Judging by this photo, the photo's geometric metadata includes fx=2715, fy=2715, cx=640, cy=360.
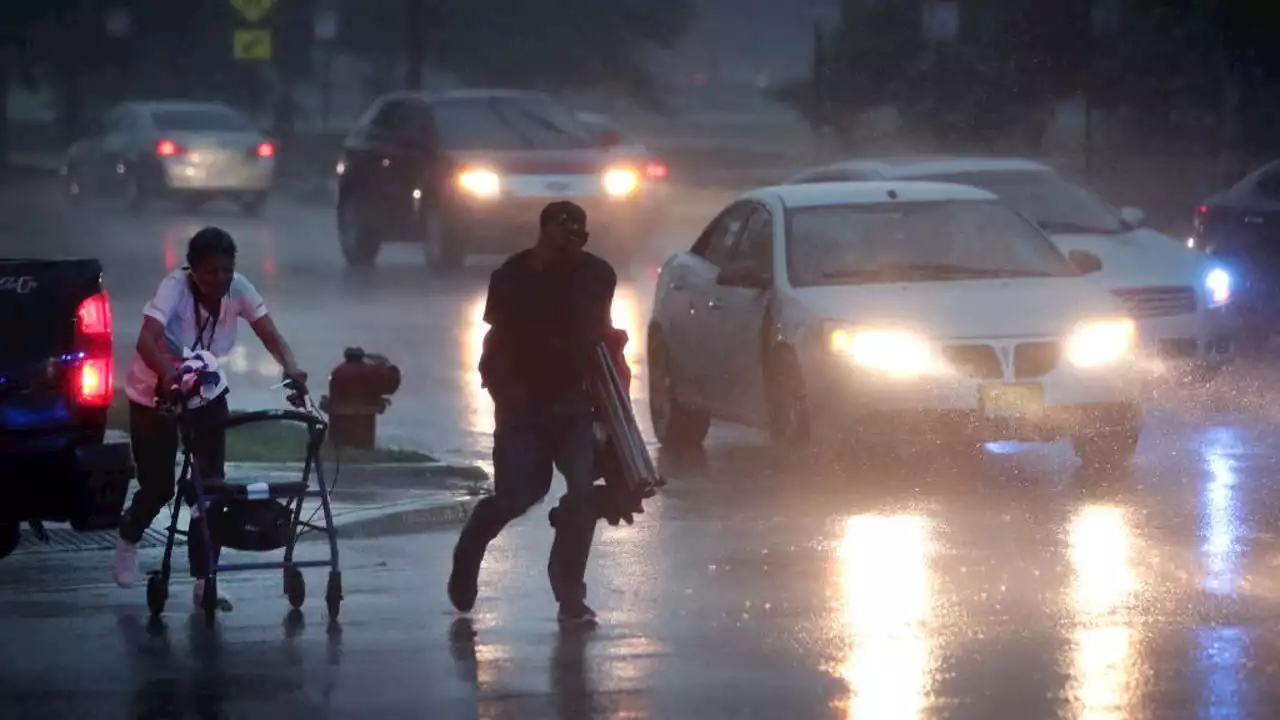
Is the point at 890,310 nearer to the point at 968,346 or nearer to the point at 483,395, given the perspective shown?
the point at 968,346

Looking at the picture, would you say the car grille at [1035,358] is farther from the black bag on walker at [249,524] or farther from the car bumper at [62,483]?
the car bumper at [62,483]

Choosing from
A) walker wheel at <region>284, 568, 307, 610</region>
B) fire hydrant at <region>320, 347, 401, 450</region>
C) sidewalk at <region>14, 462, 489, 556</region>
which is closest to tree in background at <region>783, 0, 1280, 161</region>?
fire hydrant at <region>320, 347, 401, 450</region>

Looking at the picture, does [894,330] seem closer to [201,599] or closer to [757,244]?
[757,244]

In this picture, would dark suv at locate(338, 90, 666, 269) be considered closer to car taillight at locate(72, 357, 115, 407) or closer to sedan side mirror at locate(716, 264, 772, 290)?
sedan side mirror at locate(716, 264, 772, 290)

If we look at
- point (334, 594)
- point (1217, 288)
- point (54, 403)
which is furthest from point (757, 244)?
point (54, 403)

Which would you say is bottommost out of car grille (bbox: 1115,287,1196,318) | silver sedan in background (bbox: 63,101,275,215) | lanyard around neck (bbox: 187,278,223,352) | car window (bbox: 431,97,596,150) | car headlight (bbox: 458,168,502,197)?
lanyard around neck (bbox: 187,278,223,352)

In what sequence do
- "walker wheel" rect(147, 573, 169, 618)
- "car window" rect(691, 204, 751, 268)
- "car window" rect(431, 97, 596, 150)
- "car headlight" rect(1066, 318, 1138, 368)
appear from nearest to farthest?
"walker wheel" rect(147, 573, 169, 618) → "car headlight" rect(1066, 318, 1138, 368) → "car window" rect(691, 204, 751, 268) → "car window" rect(431, 97, 596, 150)

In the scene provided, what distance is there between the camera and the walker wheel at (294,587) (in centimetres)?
967

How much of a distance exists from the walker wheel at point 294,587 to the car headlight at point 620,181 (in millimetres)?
17648

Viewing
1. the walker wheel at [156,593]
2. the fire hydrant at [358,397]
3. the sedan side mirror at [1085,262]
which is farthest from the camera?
the sedan side mirror at [1085,262]

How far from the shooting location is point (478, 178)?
87.6ft

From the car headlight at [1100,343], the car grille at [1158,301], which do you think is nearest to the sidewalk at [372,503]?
the car headlight at [1100,343]

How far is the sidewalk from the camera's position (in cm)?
1155

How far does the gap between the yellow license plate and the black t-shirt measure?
3.89 m
